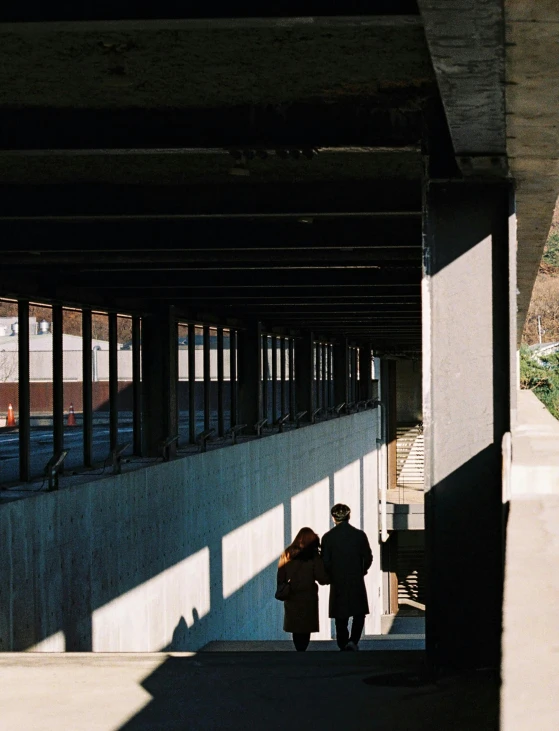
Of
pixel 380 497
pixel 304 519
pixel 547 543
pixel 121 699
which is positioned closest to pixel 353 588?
pixel 121 699

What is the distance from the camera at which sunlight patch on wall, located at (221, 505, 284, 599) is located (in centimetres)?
2350

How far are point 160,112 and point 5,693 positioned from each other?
158 inches

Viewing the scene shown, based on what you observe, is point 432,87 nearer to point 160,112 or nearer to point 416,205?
point 160,112

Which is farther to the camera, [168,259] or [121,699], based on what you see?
[168,259]

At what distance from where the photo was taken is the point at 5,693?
6754 mm

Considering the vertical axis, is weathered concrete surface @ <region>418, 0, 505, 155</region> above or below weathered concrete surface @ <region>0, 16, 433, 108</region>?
below

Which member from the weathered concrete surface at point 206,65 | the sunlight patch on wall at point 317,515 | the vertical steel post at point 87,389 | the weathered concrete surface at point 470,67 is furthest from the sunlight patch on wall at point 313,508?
the weathered concrete surface at point 470,67

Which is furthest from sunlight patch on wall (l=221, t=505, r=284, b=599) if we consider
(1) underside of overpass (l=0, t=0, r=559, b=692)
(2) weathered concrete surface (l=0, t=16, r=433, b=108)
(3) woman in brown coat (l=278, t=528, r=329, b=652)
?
(2) weathered concrete surface (l=0, t=16, r=433, b=108)

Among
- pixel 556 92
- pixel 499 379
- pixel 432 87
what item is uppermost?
pixel 432 87

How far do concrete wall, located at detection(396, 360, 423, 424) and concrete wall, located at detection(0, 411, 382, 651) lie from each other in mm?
39249

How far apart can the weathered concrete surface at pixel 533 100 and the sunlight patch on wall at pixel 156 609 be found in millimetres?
8502

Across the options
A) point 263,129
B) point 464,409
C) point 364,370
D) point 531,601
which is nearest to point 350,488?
point 364,370

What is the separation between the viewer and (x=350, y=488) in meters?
43.7

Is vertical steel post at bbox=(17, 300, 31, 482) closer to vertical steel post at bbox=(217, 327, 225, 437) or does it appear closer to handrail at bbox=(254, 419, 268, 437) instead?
vertical steel post at bbox=(217, 327, 225, 437)
